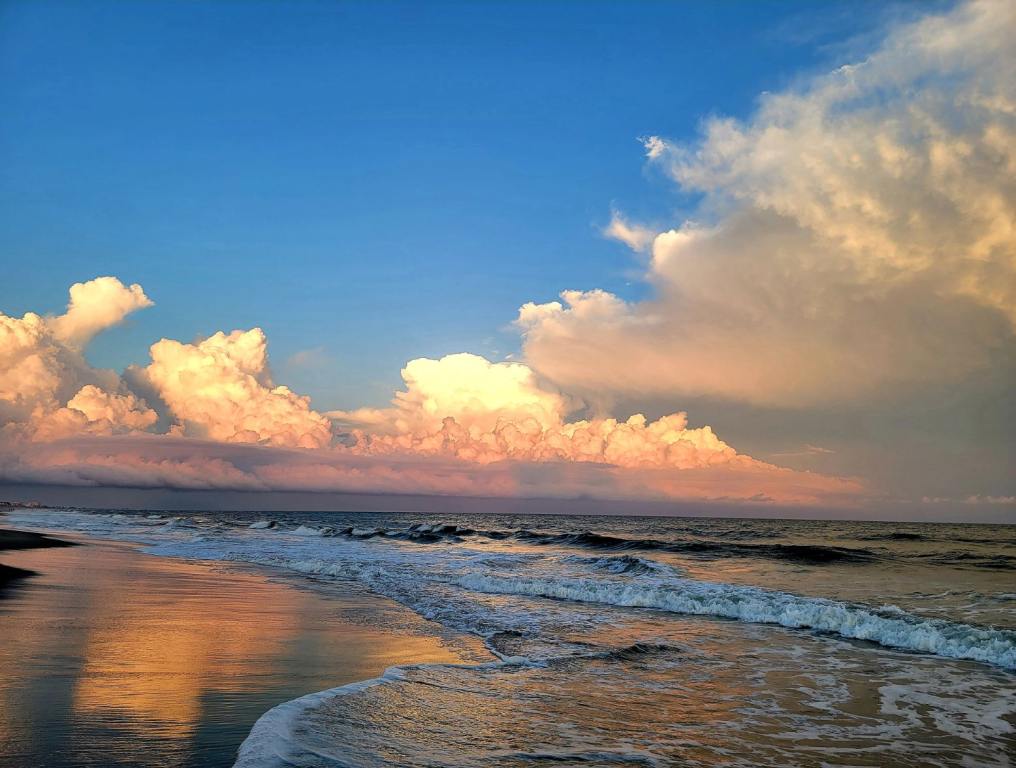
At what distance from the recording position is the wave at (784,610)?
13.7 m

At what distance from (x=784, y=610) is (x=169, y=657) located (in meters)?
14.0

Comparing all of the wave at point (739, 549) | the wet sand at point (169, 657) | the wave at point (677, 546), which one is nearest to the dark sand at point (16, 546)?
the wet sand at point (169, 657)

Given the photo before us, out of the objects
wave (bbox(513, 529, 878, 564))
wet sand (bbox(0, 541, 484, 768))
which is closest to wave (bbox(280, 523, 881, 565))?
wave (bbox(513, 529, 878, 564))

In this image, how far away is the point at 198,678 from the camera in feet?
29.2

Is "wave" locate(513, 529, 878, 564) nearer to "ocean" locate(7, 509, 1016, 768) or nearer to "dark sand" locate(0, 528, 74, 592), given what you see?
"ocean" locate(7, 509, 1016, 768)

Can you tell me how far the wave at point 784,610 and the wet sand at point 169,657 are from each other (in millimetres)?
5852

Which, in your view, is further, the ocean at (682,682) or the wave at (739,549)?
the wave at (739,549)

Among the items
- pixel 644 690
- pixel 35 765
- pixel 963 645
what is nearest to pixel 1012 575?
pixel 963 645

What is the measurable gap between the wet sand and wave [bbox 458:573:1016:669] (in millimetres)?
5852

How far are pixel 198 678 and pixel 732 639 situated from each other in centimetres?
1040

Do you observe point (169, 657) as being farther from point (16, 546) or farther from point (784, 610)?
point (16, 546)

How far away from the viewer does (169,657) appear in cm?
998

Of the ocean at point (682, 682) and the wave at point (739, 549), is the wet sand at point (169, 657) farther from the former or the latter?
the wave at point (739, 549)

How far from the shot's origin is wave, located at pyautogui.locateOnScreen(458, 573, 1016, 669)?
540 inches
